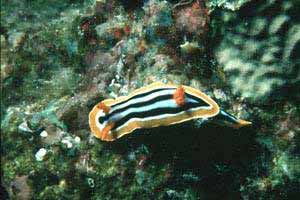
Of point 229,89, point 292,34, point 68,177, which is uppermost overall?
point 292,34

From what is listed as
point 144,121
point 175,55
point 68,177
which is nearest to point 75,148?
point 68,177

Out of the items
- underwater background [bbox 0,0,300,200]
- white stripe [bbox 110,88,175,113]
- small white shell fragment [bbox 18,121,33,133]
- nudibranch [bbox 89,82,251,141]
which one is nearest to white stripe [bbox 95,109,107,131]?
nudibranch [bbox 89,82,251,141]

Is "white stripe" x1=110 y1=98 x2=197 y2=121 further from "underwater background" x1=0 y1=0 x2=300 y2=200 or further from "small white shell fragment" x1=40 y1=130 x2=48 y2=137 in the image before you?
"small white shell fragment" x1=40 y1=130 x2=48 y2=137

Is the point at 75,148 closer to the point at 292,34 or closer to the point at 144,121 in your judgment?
the point at 144,121

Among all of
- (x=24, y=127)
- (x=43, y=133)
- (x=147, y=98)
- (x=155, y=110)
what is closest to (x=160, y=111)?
(x=155, y=110)

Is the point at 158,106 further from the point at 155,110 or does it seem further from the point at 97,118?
the point at 97,118

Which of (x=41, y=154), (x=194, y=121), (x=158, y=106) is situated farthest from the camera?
(x=41, y=154)

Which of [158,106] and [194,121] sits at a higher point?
[158,106]

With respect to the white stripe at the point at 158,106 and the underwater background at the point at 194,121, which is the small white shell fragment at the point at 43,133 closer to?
the underwater background at the point at 194,121
